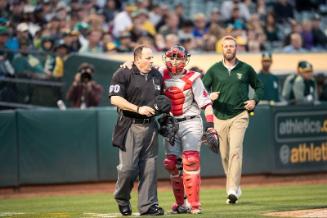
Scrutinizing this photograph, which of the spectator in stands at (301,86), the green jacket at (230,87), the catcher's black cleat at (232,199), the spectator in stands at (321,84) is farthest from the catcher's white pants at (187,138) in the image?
the spectator in stands at (321,84)

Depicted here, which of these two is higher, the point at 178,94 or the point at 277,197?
the point at 178,94

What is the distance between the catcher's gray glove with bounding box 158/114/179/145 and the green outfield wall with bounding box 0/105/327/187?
618 centimetres

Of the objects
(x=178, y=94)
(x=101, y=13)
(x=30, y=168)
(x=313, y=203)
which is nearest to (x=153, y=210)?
(x=178, y=94)

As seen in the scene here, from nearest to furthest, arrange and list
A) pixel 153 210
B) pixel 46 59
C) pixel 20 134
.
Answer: pixel 153 210
pixel 20 134
pixel 46 59

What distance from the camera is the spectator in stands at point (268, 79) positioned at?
61.3 ft

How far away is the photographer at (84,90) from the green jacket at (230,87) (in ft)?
17.5

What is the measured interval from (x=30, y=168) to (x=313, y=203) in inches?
240

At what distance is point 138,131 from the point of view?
11625 millimetres

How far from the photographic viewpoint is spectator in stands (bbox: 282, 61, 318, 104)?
19.8 m

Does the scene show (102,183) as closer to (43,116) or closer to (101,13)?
(43,116)

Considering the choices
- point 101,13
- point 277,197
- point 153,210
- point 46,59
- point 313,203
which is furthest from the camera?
point 101,13

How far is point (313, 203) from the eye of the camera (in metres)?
13.7

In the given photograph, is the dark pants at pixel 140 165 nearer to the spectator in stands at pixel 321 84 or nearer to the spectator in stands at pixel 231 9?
the spectator in stands at pixel 321 84

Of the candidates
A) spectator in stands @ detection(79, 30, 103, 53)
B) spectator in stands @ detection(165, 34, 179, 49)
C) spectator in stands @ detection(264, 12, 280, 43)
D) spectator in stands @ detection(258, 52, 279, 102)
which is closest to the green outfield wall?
spectator in stands @ detection(258, 52, 279, 102)
